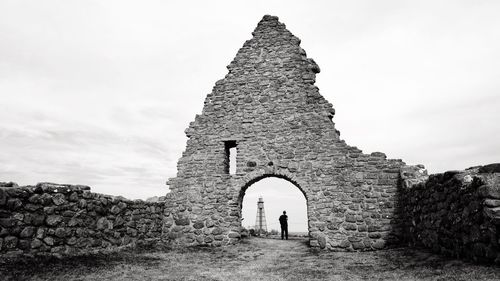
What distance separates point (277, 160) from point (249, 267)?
13.5 feet

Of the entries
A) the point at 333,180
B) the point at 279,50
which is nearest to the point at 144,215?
the point at 333,180

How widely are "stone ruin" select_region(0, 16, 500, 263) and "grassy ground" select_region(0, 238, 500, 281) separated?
637 mm

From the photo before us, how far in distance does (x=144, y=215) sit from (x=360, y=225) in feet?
20.9

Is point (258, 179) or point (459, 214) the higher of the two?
point (258, 179)

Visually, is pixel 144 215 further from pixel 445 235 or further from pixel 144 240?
pixel 445 235

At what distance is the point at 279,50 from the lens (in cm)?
1205

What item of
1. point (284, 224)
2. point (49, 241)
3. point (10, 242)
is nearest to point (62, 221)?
point (49, 241)

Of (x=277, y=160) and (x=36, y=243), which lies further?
(x=277, y=160)

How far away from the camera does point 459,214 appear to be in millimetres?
6090

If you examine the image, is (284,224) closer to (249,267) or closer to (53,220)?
(249,267)

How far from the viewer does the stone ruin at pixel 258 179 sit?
6.93m

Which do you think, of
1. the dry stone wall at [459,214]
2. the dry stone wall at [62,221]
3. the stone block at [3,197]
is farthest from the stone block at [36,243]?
the dry stone wall at [459,214]

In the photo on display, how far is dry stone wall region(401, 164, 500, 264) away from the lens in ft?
16.8

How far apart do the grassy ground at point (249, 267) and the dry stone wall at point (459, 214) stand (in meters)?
0.31
